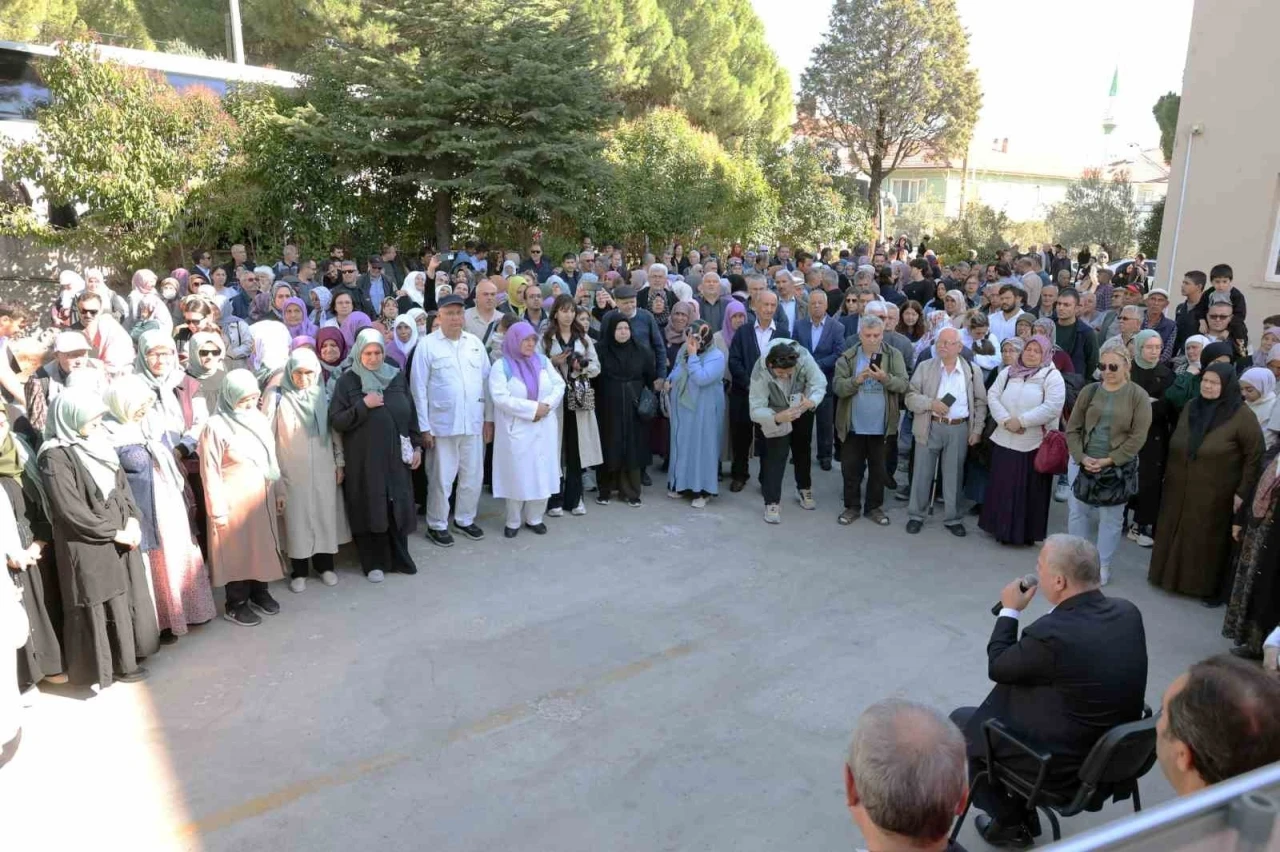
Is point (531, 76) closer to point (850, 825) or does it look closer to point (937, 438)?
point (937, 438)

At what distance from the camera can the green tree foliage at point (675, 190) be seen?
74.5 ft

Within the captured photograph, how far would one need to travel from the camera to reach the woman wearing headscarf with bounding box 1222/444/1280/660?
5.37 meters

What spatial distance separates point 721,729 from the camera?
4711 millimetres

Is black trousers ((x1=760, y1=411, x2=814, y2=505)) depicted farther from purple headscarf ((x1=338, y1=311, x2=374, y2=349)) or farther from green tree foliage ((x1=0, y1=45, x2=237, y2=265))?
green tree foliage ((x1=0, y1=45, x2=237, y2=265))

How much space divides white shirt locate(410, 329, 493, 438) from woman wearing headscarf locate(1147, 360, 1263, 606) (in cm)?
513

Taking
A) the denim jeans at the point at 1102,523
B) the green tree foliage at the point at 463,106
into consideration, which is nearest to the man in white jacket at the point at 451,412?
the denim jeans at the point at 1102,523

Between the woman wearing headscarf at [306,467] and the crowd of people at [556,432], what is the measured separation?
0.06 ft

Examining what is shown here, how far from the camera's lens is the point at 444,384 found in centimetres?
699

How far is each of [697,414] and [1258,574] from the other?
424cm

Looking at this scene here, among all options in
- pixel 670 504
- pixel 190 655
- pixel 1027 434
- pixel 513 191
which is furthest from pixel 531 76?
pixel 190 655

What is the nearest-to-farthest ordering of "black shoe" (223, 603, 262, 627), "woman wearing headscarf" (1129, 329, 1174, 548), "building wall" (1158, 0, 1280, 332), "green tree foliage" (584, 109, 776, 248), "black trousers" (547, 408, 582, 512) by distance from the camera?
"black shoe" (223, 603, 262, 627) → "woman wearing headscarf" (1129, 329, 1174, 548) → "black trousers" (547, 408, 582, 512) → "building wall" (1158, 0, 1280, 332) → "green tree foliage" (584, 109, 776, 248)

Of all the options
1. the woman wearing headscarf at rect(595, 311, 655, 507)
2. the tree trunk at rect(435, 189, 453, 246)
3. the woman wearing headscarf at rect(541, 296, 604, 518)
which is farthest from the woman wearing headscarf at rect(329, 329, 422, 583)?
the tree trunk at rect(435, 189, 453, 246)

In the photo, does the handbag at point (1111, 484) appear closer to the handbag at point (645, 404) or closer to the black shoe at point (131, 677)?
the handbag at point (645, 404)

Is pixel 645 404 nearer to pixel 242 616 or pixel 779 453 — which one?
pixel 779 453
